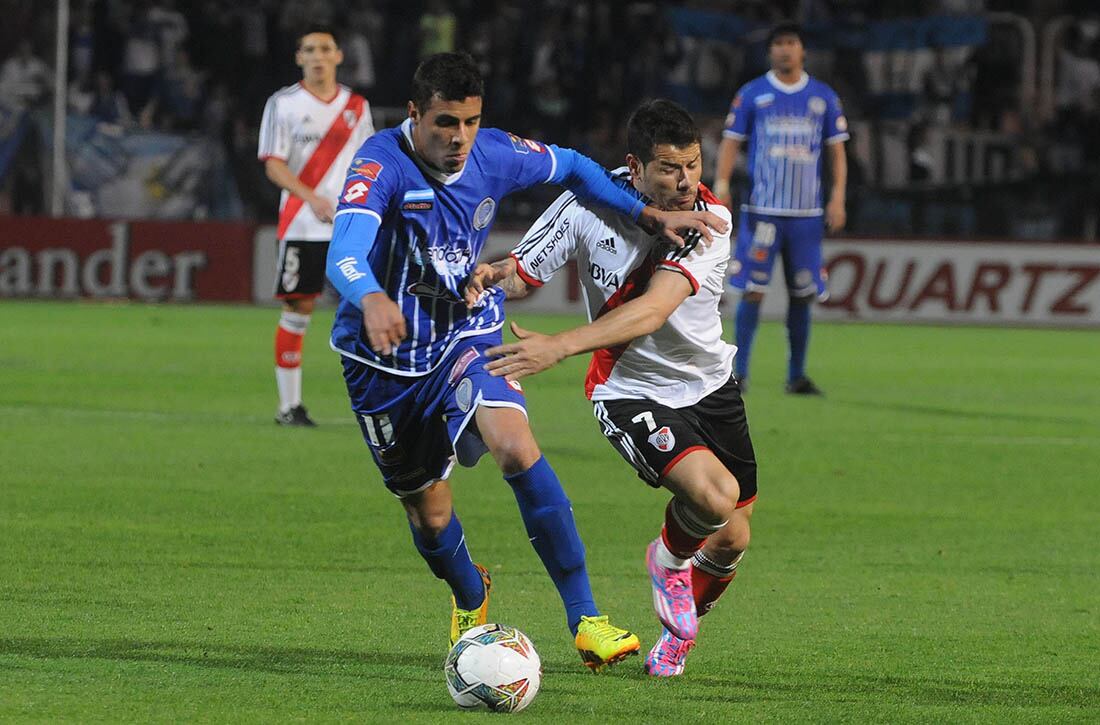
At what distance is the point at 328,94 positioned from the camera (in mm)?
10867

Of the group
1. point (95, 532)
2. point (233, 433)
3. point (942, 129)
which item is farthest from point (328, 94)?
point (942, 129)

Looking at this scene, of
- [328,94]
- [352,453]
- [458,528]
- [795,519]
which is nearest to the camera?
[458,528]

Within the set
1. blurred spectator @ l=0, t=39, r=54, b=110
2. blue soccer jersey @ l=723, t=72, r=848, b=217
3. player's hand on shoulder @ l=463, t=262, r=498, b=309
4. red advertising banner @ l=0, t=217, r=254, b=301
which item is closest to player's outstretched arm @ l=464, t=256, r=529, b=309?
player's hand on shoulder @ l=463, t=262, r=498, b=309

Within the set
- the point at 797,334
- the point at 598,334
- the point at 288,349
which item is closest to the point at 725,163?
the point at 797,334

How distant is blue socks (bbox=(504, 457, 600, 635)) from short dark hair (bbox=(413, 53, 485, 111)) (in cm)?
104

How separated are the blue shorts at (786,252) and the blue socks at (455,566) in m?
7.59

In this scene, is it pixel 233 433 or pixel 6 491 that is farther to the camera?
pixel 233 433

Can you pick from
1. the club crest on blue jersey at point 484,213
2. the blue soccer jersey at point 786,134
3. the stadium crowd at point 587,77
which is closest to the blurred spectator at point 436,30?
the stadium crowd at point 587,77

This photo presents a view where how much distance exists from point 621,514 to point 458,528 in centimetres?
272

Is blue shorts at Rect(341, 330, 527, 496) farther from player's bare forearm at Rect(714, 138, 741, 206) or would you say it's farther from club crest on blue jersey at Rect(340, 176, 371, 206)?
player's bare forearm at Rect(714, 138, 741, 206)

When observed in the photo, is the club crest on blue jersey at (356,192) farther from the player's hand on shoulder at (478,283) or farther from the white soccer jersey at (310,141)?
the white soccer jersey at (310,141)

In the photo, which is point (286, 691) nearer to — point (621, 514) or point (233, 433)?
point (621, 514)

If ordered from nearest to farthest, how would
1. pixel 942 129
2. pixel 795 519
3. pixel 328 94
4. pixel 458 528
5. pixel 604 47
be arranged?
pixel 458 528 → pixel 795 519 → pixel 328 94 → pixel 942 129 → pixel 604 47

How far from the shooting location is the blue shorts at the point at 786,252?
→ 505 inches
